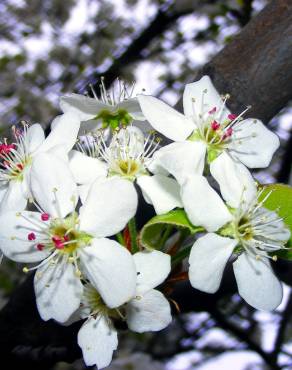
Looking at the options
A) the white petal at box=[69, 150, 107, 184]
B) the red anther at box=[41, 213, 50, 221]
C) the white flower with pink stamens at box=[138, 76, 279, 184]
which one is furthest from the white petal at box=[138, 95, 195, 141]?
the red anther at box=[41, 213, 50, 221]

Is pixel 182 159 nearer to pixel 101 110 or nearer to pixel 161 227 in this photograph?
pixel 161 227

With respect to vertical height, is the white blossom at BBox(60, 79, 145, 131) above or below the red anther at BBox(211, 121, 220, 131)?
above

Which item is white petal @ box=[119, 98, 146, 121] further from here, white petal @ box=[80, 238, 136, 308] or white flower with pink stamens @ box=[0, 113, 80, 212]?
white petal @ box=[80, 238, 136, 308]

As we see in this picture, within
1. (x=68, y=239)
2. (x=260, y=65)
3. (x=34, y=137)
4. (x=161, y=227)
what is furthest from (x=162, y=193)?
(x=260, y=65)

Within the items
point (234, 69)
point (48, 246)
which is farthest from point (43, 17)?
point (48, 246)

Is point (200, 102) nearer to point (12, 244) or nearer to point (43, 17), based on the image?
point (12, 244)

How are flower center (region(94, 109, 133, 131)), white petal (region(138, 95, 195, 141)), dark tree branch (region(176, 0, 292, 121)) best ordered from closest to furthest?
white petal (region(138, 95, 195, 141)) < flower center (region(94, 109, 133, 131)) < dark tree branch (region(176, 0, 292, 121))
